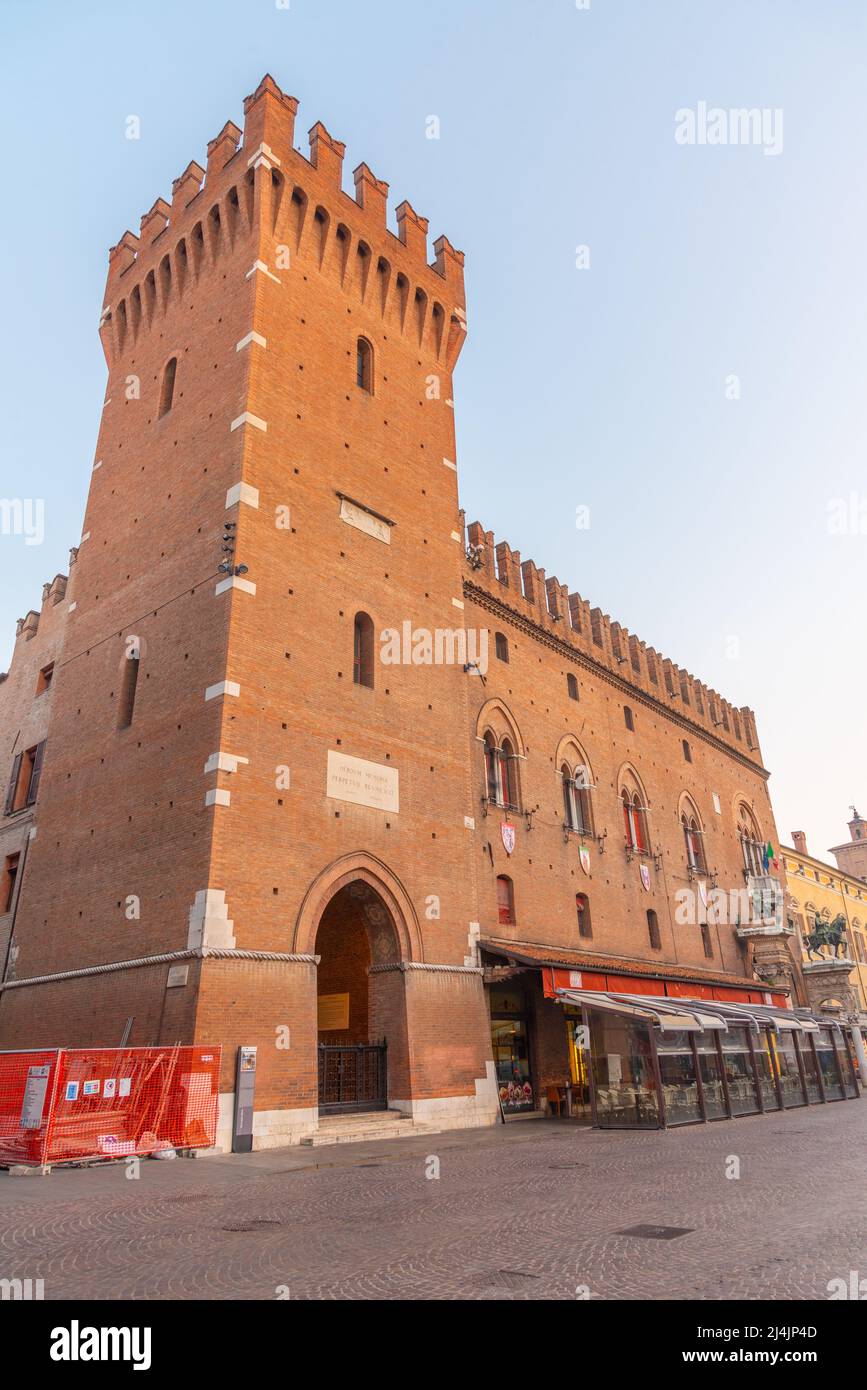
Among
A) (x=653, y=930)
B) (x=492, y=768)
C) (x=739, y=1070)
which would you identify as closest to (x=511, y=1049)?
(x=739, y=1070)

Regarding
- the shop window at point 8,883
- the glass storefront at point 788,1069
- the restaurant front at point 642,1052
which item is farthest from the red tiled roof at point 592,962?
the shop window at point 8,883

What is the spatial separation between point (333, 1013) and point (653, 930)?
12385 mm

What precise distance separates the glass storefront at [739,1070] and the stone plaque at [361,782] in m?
8.09

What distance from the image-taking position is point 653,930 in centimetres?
2694

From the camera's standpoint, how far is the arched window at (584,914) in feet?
76.7

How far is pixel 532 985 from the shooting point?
20.2 metres

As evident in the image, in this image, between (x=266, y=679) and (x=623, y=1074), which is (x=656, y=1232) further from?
(x=266, y=679)

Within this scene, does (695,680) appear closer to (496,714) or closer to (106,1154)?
(496,714)

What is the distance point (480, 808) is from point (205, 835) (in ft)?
27.4

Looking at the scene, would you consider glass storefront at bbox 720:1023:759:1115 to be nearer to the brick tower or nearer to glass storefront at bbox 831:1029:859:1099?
the brick tower

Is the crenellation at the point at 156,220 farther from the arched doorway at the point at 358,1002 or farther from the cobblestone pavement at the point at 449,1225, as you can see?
the cobblestone pavement at the point at 449,1225

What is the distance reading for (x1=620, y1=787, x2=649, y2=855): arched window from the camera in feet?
→ 88.6

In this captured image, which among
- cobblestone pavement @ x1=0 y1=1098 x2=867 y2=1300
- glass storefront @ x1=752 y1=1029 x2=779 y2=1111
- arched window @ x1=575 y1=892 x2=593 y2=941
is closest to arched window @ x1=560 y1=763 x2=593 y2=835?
arched window @ x1=575 y1=892 x2=593 y2=941

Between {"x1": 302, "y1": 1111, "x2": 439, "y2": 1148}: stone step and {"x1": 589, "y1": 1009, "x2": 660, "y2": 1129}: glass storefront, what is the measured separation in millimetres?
3109
